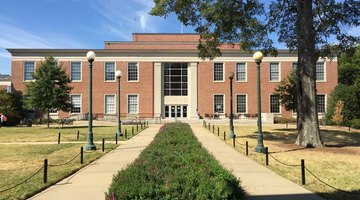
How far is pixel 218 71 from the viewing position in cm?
5631

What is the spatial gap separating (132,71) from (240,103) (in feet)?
54.5

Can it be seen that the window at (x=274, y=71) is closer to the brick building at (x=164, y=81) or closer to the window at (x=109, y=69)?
the brick building at (x=164, y=81)

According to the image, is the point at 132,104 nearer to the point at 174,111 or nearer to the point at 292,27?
the point at 174,111

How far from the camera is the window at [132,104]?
55.2m

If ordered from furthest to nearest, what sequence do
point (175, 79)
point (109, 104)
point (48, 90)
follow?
point (175, 79)
point (109, 104)
point (48, 90)

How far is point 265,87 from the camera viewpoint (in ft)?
184

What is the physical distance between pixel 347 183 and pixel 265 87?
155 ft

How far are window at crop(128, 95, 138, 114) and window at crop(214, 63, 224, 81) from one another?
12.2m

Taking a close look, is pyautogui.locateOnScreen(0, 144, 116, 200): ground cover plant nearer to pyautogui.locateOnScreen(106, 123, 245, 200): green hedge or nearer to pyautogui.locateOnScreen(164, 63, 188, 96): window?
pyautogui.locateOnScreen(106, 123, 245, 200): green hedge

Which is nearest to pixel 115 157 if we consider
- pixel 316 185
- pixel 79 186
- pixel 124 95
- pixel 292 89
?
pixel 79 186

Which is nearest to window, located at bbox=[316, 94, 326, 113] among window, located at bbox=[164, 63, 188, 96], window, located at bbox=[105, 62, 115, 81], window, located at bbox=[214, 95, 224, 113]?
window, located at bbox=[214, 95, 224, 113]

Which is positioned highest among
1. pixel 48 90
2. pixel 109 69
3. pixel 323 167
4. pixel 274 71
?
pixel 109 69

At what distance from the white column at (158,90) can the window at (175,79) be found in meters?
1.41

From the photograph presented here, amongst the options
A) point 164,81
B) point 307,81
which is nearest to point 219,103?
point 164,81
